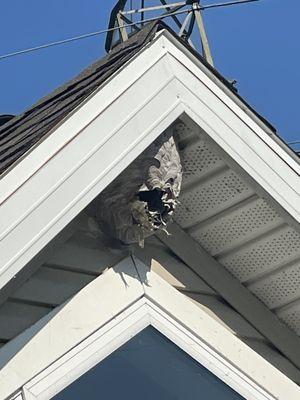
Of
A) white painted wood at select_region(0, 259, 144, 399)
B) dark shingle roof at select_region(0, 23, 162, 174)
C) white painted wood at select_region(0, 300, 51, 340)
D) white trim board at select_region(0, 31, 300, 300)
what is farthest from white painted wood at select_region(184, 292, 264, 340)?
dark shingle roof at select_region(0, 23, 162, 174)

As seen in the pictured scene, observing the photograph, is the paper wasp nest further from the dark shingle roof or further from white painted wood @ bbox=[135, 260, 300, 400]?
the dark shingle roof

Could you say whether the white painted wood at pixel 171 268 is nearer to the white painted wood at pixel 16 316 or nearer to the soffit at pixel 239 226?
the soffit at pixel 239 226

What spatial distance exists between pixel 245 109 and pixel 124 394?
3.20 feet

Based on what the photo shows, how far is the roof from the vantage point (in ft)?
12.0

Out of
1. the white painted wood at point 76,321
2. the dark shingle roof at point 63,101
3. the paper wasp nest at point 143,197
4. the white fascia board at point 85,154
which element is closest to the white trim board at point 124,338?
the white painted wood at point 76,321

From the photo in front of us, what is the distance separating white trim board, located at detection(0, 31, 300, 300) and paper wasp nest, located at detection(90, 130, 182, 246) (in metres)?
0.16

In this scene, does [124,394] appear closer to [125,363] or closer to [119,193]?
[125,363]

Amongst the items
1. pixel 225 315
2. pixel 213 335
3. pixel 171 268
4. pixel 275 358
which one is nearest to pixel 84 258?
pixel 171 268

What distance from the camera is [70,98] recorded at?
400 cm

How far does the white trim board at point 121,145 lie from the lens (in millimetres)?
3281

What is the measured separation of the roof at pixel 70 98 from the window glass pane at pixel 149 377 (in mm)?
663

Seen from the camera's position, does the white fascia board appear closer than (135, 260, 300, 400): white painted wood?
Yes

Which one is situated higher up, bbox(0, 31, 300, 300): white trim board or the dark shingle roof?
the dark shingle roof

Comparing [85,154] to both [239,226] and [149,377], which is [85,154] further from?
[239,226]
